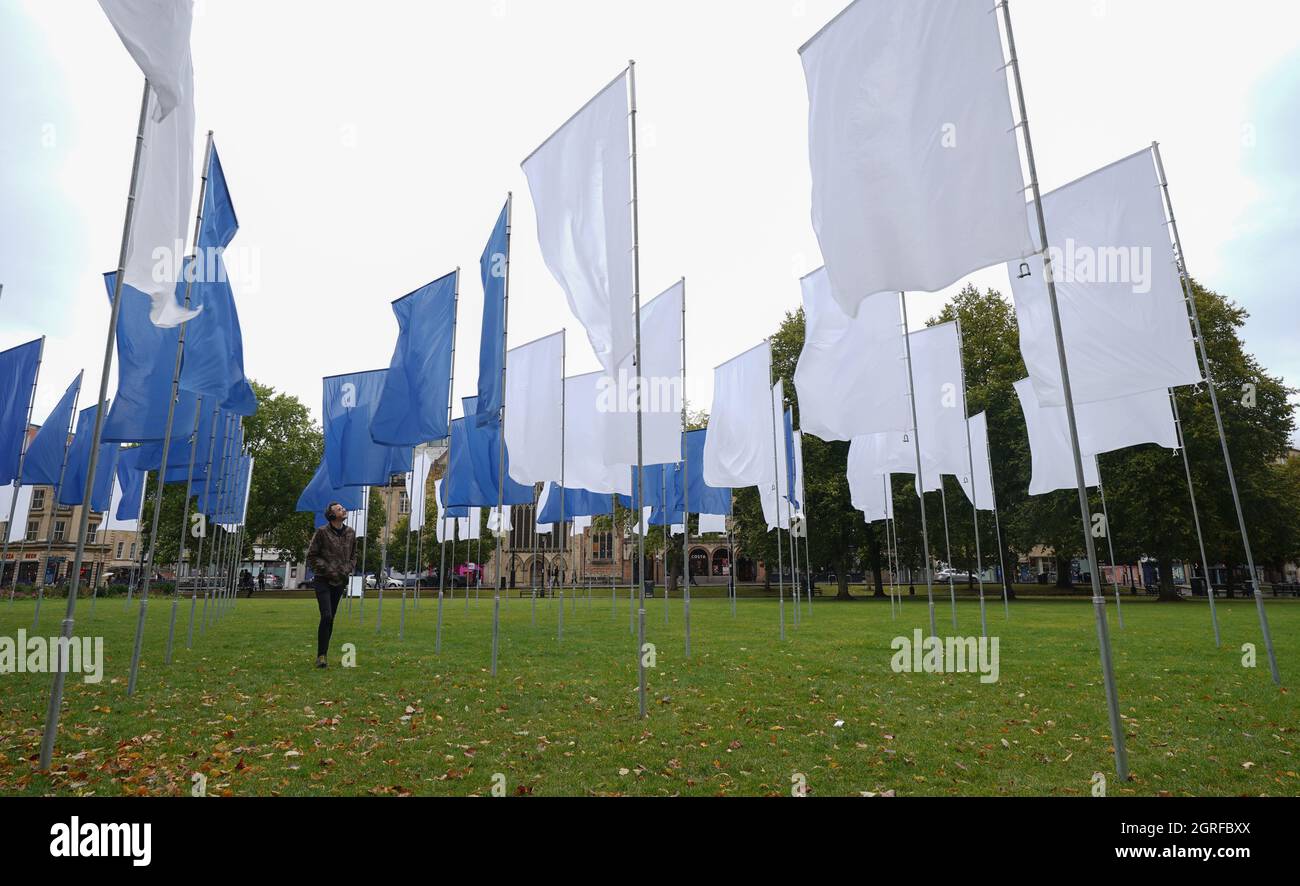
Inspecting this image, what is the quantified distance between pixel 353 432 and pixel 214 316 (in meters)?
7.15

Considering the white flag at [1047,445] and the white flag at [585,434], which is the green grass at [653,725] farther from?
the white flag at [585,434]

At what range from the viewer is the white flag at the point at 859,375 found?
13.7 metres

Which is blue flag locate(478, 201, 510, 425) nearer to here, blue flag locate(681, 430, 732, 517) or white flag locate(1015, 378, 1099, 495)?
white flag locate(1015, 378, 1099, 495)

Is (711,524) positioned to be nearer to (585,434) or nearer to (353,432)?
(585,434)

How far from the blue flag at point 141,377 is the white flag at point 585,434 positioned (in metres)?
9.30

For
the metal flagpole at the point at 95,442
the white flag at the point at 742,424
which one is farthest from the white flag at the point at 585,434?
the metal flagpole at the point at 95,442

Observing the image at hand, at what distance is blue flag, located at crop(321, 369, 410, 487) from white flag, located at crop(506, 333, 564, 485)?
11.9 feet

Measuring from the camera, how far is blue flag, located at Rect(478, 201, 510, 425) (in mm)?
12398

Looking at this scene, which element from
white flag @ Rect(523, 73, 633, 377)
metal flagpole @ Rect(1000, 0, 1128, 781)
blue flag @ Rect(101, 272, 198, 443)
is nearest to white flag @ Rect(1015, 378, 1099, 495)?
metal flagpole @ Rect(1000, 0, 1128, 781)

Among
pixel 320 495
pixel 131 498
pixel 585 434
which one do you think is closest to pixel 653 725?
pixel 585 434

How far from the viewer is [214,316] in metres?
12.2
